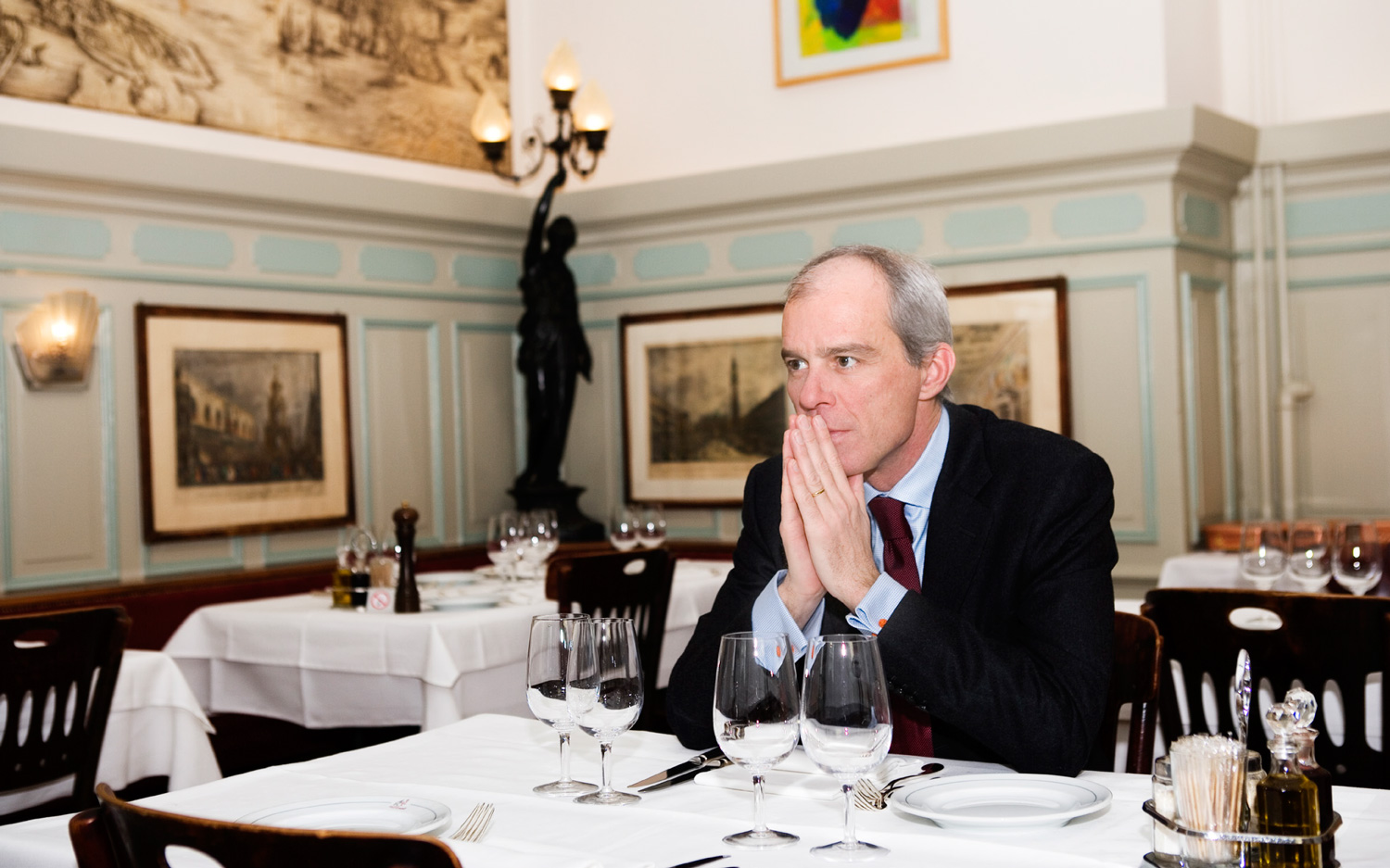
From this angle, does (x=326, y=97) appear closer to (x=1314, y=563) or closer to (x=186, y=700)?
(x=186, y=700)

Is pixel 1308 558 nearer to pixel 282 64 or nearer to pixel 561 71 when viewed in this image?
pixel 561 71

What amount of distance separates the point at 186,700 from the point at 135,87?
3.49 meters

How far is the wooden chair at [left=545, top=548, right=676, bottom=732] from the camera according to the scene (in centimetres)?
363

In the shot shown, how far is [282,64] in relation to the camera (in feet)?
21.2

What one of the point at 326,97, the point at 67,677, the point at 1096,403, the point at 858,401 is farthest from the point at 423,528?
the point at 858,401

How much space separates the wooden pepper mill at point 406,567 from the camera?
12.9ft

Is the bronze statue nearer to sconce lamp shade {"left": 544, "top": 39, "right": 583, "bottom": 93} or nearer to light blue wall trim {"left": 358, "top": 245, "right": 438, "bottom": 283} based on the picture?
light blue wall trim {"left": 358, "top": 245, "right": 438, "bottom": 283}

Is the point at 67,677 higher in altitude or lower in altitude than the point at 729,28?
lower

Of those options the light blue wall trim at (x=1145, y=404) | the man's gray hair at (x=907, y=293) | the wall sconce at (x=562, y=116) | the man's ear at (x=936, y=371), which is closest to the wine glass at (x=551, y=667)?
the man's gray hair at (x=907, y=293)

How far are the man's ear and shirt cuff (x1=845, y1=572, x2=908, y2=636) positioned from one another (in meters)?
0.42

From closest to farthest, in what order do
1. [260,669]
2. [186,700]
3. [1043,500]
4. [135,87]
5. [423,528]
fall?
[1043,500]
[186,700]
[260,669]
[135,87]
[423,528]

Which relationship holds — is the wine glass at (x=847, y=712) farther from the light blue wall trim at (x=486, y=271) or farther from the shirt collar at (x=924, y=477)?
the light blue wall trim at (x=486, y=271)

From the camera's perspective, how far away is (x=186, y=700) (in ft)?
11.2

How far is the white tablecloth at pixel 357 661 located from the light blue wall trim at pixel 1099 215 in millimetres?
3197
